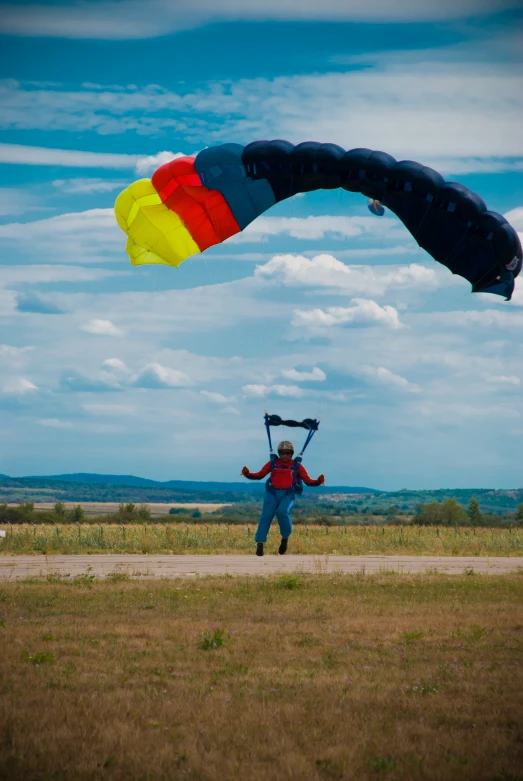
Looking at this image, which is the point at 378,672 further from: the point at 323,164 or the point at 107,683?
the point at 323,164

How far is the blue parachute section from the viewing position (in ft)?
48.6

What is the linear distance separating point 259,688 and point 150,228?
1119 centimetres

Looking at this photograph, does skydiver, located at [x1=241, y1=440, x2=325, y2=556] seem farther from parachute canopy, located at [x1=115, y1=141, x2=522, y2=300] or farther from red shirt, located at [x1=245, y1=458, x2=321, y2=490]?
parachute canopy, located at [x1=115, y1=141, x2=522, y2=300]

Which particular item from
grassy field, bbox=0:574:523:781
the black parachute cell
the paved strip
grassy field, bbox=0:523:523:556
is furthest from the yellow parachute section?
grassy field, bbox=0:523:523:556

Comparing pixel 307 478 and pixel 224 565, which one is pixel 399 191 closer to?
pixel 307 478

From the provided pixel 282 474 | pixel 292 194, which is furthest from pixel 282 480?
pixel 292 194

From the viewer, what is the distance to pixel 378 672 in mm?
9305

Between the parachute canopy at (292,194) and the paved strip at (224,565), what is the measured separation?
292 inches

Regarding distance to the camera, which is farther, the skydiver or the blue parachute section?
the skydiver

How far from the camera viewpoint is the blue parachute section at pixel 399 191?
14.8 meters

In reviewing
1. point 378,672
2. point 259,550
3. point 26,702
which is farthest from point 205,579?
point 26,702

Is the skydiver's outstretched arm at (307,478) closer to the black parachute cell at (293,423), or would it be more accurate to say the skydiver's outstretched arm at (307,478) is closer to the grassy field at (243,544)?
the black parachute cell at (293,423)

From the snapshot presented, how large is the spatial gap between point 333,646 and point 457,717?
10.7 ft

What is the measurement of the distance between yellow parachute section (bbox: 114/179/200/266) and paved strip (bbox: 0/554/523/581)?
695cm
